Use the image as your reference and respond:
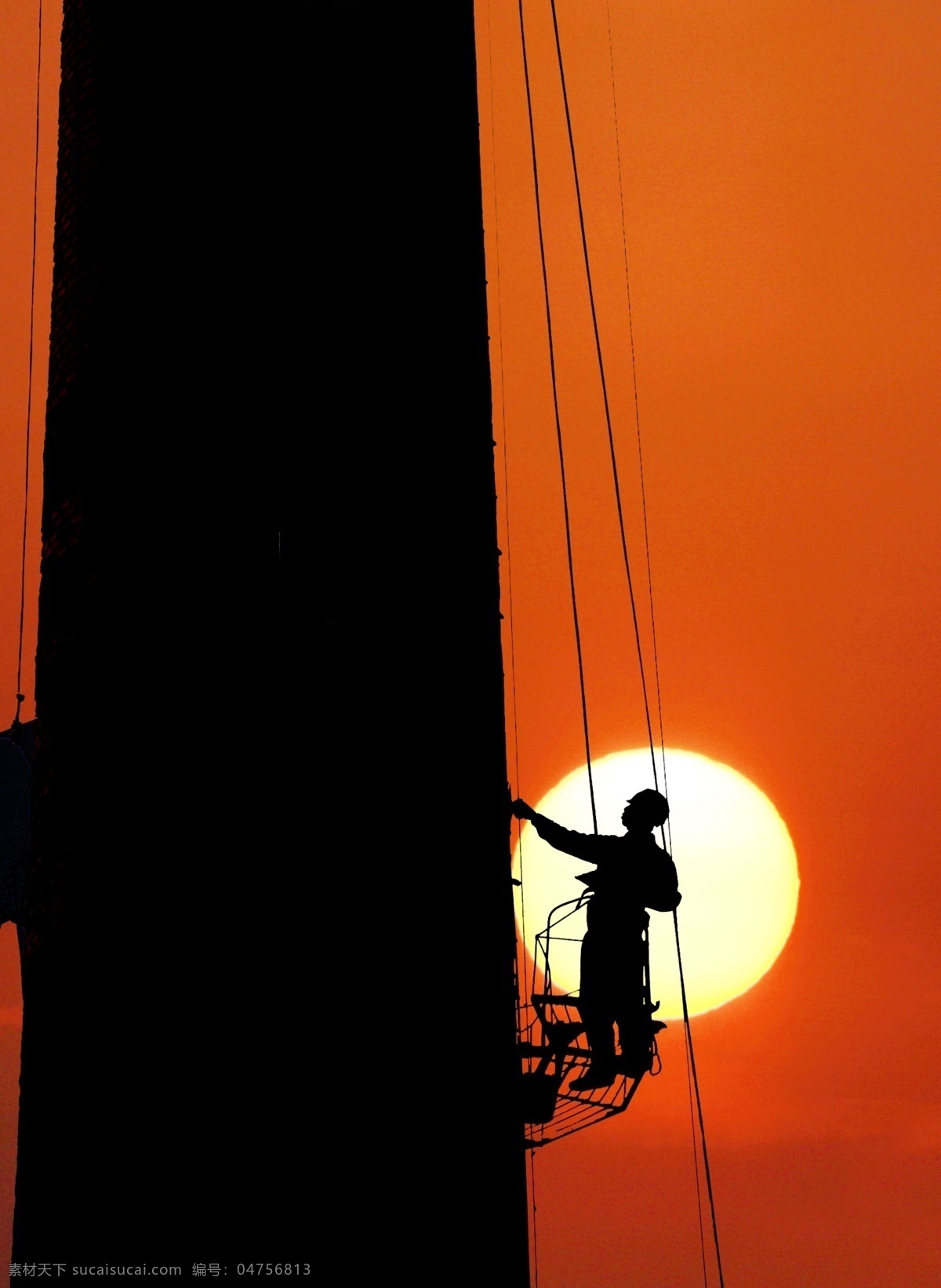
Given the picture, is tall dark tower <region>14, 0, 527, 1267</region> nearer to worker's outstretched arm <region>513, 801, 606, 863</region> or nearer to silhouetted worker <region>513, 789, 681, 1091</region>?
worker's outstretched arm <region>513, 801, 606, 863</region>

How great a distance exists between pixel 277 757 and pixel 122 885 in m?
0.93

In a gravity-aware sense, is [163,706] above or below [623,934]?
above

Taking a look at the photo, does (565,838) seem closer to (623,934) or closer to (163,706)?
(623,934)

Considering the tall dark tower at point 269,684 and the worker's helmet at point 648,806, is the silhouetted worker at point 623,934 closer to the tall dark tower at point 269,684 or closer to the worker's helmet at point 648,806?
the worker's helmet at point 648,806

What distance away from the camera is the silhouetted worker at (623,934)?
919 cm

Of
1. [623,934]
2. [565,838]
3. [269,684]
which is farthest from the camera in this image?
[623,934]

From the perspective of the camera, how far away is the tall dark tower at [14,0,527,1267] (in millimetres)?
6562

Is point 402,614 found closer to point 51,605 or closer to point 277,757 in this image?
point 277,757

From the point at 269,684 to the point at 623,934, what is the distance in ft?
11.3

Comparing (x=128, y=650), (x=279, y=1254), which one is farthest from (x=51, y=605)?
(x=279, y=1254)

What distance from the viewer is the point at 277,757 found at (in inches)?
271

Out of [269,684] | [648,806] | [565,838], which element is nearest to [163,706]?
[269,684]

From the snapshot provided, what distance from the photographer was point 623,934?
30.9 feet

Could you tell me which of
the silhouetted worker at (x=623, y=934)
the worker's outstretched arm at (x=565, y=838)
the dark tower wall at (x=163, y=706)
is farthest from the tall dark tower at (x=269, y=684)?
the silhouetted worker at (x=623, y=934)
